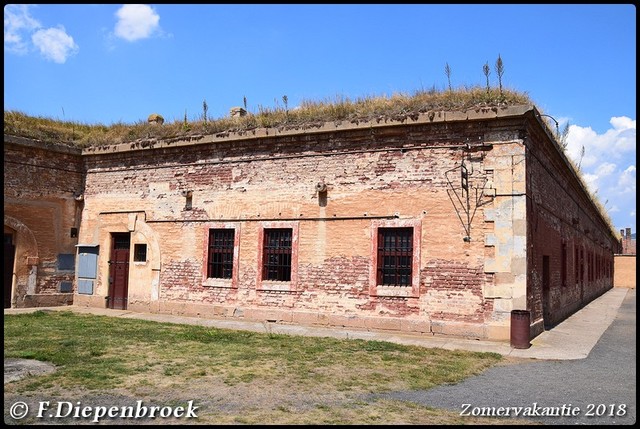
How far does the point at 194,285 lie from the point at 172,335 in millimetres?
3733

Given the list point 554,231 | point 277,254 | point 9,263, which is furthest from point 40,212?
point 554,231

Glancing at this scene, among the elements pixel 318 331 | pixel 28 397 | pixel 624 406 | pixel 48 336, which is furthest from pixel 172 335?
pixel 624 406

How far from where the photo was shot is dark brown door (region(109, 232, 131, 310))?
1619 cm

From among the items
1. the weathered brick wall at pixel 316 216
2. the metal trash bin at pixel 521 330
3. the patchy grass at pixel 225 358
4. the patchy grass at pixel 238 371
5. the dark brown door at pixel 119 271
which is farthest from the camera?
the dark brown door at pixel 119 271

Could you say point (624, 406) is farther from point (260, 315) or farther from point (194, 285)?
point (194, 285)

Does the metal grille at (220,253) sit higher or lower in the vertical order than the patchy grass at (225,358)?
higher

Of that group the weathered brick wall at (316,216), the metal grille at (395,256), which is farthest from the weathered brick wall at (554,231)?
the metal grille at (395,256)

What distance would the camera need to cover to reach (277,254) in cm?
1392

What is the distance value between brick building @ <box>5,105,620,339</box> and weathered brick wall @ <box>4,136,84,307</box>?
1.8 inches

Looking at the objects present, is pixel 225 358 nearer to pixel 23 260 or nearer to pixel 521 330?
pixel 521 330

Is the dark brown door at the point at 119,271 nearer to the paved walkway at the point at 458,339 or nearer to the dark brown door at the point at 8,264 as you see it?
the paved walkway at the point at 458,339

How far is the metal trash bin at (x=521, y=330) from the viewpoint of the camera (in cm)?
1059

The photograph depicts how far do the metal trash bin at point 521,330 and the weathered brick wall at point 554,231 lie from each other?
3.78 ft

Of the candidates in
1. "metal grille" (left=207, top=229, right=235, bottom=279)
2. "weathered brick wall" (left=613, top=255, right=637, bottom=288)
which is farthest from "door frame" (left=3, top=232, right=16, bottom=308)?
"weathered brick wall" (left=613, top=255, right=637, bottom=288)
